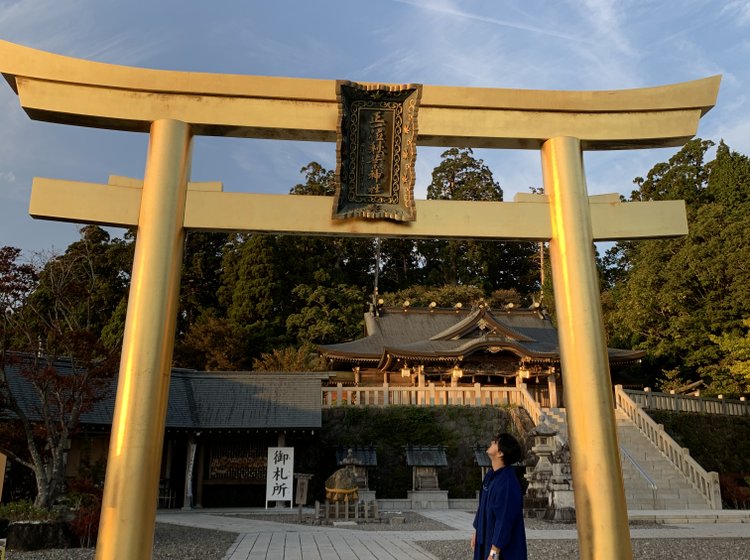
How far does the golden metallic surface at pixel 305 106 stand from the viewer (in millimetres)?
5406

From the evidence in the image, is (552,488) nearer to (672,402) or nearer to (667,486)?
(667,486)

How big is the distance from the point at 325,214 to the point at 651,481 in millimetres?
13686

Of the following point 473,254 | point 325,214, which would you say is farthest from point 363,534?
point 473,254

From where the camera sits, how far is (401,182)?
5562 mm

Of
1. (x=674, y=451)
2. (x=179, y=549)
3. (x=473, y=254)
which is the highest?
(x=473, y=254)

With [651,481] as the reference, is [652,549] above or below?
below

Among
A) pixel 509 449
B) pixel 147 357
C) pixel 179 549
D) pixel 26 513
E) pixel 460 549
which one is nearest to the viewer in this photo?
pixel 509 449

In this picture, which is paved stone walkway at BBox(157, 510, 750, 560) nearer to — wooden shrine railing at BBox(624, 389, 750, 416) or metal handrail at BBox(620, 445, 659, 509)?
metal handrail at BBox(620, 445, 659, 509)

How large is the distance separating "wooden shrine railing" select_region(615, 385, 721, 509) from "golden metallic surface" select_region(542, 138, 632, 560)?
40.7 feet

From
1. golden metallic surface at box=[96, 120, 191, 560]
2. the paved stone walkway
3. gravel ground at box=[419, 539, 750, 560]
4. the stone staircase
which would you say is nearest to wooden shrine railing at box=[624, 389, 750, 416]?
the stone staircase

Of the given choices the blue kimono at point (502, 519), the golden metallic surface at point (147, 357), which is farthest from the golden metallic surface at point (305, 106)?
the blue kimono at point (502, 519)

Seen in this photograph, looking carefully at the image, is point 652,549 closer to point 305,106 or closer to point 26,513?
point 305,106

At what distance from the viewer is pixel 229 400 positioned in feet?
61.0

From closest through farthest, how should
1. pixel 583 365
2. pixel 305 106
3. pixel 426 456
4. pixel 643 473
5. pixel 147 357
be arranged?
1. pixel 147 357
2. pixel 583 365
3. pixel 305 106
4. pixel 643 473
5. pixel 426 456
